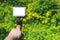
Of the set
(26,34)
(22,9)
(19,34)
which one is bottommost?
(26,34)

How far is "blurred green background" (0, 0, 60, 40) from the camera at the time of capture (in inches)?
316

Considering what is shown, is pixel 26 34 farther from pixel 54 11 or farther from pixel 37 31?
pixel 54 11

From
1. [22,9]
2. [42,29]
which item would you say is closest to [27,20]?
[42,29]

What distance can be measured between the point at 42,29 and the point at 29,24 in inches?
22.7

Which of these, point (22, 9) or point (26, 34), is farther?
point (26, 34)

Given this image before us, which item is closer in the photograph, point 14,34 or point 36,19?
point 14,34

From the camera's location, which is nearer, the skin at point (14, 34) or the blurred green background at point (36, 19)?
the skin at point (14, 34)

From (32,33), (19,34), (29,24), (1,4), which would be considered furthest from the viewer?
(1,4)

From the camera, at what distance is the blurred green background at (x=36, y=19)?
8039 millimetres

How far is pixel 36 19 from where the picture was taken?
875cm

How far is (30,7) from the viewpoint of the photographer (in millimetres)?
8945

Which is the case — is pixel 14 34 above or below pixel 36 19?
above

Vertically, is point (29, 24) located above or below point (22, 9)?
below

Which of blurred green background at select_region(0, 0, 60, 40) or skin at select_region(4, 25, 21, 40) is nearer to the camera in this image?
skin at select_region(4, 25, 21, 40)
